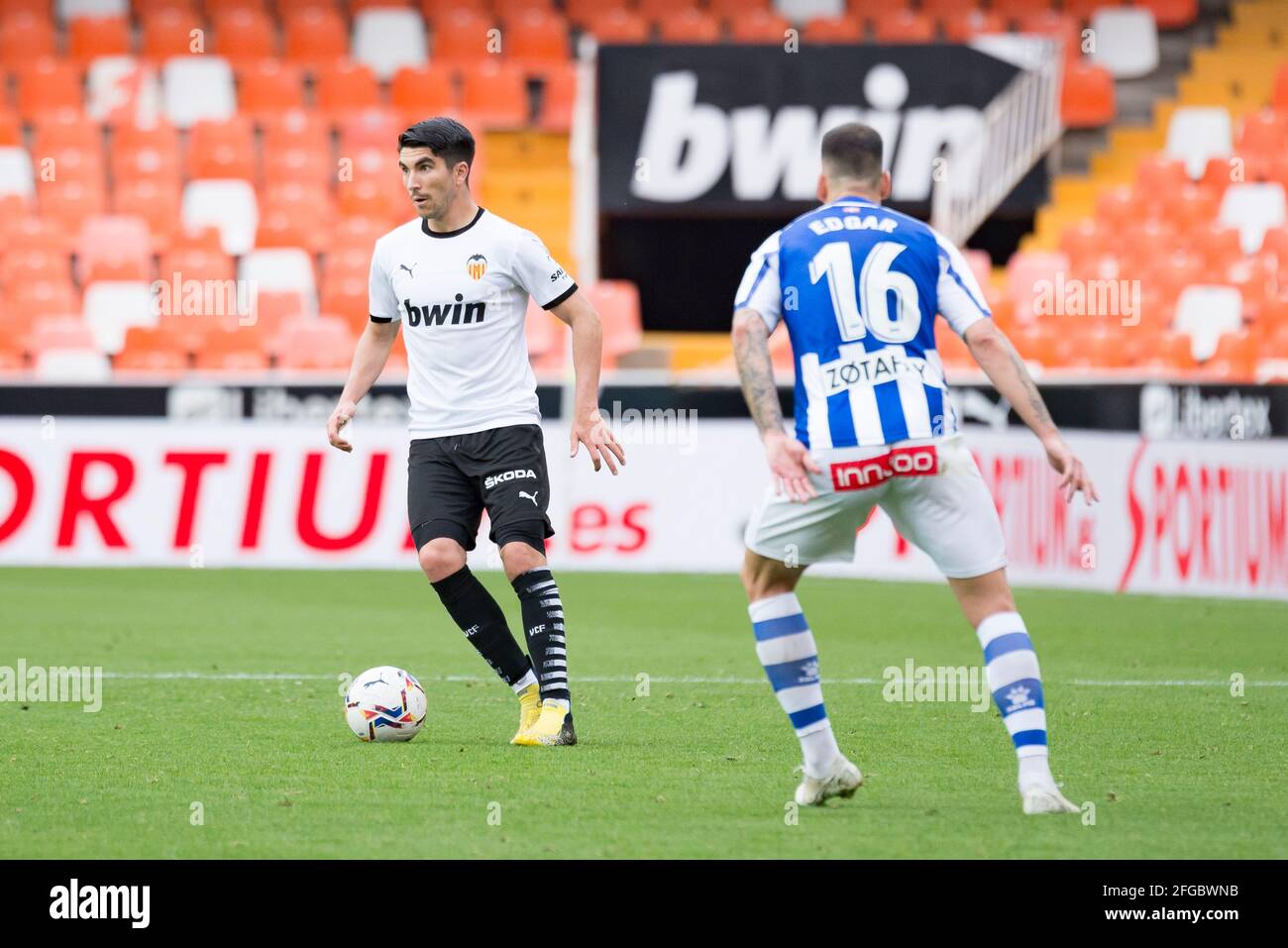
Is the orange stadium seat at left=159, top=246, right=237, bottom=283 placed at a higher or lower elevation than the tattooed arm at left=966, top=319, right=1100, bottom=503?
higher

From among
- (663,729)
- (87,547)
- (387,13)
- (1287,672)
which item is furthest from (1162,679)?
(387,13)

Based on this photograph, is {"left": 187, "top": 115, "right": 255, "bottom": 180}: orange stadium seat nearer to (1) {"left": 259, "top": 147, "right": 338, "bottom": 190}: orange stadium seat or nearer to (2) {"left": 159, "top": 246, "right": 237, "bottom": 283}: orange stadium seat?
(1) {"left": 259, "top": 147, "right": 338, "bottom": 190}: orange stadium seat

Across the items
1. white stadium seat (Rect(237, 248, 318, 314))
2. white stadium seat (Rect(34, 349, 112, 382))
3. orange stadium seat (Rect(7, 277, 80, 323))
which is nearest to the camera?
white stadium seat (Rect(34, 349, 112, 382))

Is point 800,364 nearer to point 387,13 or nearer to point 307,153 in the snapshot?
point 307,153

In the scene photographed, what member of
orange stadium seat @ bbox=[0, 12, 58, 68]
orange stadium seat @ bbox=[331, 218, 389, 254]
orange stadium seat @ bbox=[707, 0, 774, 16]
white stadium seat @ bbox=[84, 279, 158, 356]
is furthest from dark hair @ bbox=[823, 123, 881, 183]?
A: orange stadium seat @ bbox=[0, 12, 58, 68]

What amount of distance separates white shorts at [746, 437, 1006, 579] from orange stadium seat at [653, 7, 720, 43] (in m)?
18.1

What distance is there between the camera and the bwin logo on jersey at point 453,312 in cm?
742

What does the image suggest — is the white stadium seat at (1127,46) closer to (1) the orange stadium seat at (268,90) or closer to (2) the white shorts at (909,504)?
(1) the orange stadium seat at (268,90)

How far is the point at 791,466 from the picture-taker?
228 inches

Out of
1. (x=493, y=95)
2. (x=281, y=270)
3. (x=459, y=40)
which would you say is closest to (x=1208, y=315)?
(x=493, y=95)

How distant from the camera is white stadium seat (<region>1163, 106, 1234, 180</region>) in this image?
2158 cm

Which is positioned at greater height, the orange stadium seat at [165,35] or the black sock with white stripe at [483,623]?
the orange stadium seat at [165,35]

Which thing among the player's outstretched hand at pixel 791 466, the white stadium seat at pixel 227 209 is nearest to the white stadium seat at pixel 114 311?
the white stadium seat at pixel 227 209

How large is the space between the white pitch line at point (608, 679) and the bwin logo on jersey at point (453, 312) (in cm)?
260
